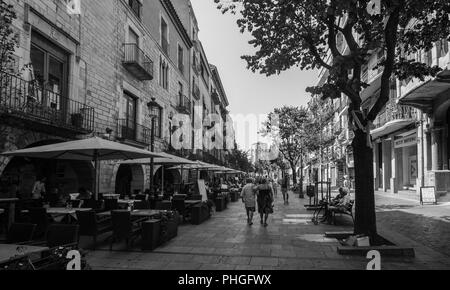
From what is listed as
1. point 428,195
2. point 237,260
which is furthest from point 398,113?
point 237,260

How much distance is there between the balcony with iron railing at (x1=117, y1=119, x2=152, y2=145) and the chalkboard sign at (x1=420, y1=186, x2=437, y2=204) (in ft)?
45.1

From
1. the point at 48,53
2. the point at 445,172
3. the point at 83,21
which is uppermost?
the point at 83,21

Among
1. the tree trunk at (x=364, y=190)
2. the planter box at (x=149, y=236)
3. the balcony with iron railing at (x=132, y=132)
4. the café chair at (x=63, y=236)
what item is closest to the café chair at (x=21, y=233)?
the café chair at (x=63, y=236)

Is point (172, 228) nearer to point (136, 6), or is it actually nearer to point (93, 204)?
point (93, 204)

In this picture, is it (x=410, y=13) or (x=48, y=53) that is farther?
(x=48, y=53)

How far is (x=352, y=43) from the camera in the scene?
27.6ft

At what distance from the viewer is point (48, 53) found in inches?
492

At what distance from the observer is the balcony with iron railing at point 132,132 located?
57.8 ft
